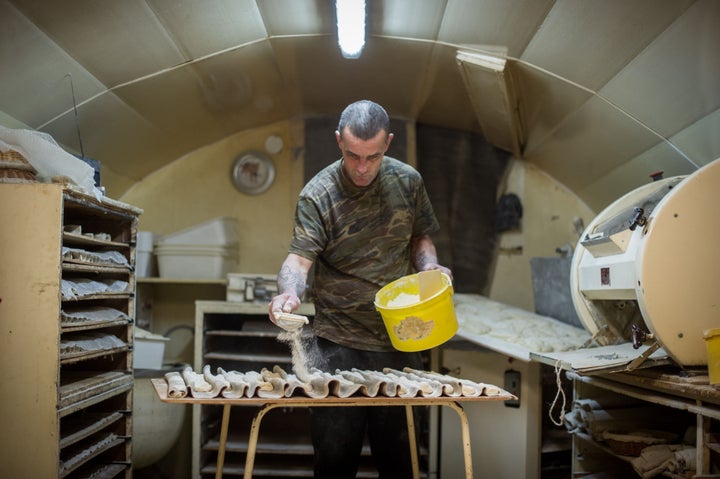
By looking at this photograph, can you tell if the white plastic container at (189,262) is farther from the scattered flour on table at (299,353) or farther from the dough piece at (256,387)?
the dough piece at (256,387)

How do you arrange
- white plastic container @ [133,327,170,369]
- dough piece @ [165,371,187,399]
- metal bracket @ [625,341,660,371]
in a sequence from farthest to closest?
white plastic container @ [133,327,170,369]
metal bracket @ [625,341,660,371]
dough piece @ [165,371,187,399]

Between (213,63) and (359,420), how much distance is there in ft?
6.78

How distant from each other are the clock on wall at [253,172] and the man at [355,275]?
1.97 m

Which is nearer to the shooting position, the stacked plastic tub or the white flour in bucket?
the white flour in bucket

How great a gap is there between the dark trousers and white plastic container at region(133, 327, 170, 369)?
1.63 meters

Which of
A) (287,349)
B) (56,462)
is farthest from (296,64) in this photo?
(56,462)

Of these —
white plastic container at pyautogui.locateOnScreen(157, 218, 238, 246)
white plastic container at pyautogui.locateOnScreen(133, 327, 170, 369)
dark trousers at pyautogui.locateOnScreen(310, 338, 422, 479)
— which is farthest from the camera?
white plastic container at pyautogui.locateOnScreen(157, 218, 238, 246)

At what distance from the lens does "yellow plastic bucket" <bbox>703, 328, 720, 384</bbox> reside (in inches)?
71.9

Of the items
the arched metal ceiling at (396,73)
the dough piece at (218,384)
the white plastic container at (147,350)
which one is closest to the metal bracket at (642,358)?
the arched metal ceiling at (396,73)

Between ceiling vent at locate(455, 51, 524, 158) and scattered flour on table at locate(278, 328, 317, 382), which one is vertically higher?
ceiling vent at locate(455, 51, 524, 158)

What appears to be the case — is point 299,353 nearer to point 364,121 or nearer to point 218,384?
point 218,384

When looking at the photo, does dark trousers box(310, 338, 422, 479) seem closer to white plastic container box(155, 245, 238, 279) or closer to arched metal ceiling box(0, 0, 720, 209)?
arched metal ceiling box(0, 0, 720, 209)

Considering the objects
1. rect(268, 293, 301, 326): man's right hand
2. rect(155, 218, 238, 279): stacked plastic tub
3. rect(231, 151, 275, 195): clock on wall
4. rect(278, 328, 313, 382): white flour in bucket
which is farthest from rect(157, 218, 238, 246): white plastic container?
rect(268, 293, 301, 326): man's right hand

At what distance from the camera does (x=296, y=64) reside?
139 inches
